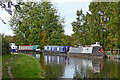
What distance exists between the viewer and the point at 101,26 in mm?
53125

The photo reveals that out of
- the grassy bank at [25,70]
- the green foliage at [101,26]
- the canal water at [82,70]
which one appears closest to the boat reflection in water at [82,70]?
the canal water at [82,70]

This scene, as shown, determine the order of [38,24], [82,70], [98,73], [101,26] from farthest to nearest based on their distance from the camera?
[38,24], [101,26], [82,70], [98,73]

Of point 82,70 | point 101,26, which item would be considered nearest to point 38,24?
point 101,26

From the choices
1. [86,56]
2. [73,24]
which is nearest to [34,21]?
[73,24]

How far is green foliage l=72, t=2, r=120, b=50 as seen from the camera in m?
46.6

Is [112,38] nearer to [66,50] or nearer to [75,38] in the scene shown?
[66,50]

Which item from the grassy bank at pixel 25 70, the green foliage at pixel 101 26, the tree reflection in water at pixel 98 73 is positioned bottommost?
the tree reflection in water at pixel 98 73

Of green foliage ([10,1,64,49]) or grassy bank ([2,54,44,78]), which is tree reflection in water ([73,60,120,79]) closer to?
grassy bank ([2,54,44,78])

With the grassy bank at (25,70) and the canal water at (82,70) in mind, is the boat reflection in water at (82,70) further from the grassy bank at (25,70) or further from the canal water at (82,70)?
the grassy bank at (25,70)

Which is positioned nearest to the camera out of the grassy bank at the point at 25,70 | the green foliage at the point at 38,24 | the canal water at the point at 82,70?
the grassy bank at the point at 25,70

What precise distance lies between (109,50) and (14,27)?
4106 cm

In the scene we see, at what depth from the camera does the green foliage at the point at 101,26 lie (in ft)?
A: 153

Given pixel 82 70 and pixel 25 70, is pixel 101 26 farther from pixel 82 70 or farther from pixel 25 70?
pixel 25 70

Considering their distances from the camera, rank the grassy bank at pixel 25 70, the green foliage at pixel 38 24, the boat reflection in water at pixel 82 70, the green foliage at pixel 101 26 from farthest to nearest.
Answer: the green foliage at pixel 38 24, the green foliage at pixel 101 26, the boat reflection in water at pixel 82 70, the grassy bank at pixel 25 70
